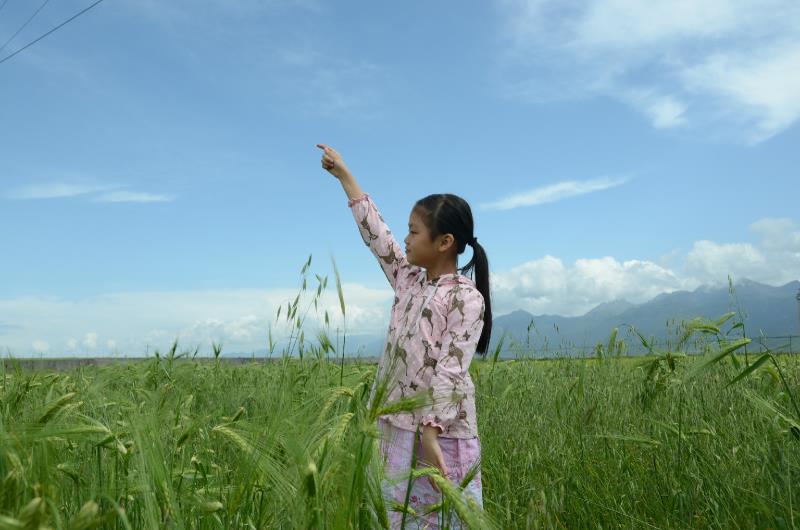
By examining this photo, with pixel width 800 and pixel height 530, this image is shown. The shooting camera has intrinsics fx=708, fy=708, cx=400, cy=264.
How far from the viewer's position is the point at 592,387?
4.66m

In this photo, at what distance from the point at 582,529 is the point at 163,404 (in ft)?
5.46

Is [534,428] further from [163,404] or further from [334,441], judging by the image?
[334,441]

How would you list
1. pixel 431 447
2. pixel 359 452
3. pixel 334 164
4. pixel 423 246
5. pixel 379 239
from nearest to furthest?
pixel 359 452 → pixel 431 447 → pixel 423 246 → pixel 379 239 → pixel 334 164

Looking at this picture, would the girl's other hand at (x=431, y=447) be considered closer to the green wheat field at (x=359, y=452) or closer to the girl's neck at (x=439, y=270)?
the green wheat field at (x=359, y=452)

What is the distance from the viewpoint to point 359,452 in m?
1.10

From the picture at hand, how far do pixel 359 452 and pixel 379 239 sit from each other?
2071 millimetres

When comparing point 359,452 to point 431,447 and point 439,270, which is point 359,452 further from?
point 439,270

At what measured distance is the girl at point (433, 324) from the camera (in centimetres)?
254

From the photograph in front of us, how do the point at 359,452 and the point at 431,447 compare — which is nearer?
the point at 359,452

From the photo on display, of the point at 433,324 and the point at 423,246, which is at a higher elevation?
the point at 423,246

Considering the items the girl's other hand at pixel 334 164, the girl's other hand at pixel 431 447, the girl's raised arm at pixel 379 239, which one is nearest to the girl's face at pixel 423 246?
the girl's raised arm at pixel 379 239

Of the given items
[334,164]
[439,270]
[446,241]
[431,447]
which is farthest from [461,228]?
[431,447]

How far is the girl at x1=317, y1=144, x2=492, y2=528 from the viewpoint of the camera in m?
2.54

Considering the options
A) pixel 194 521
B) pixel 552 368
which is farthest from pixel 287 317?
pixel 552 368
